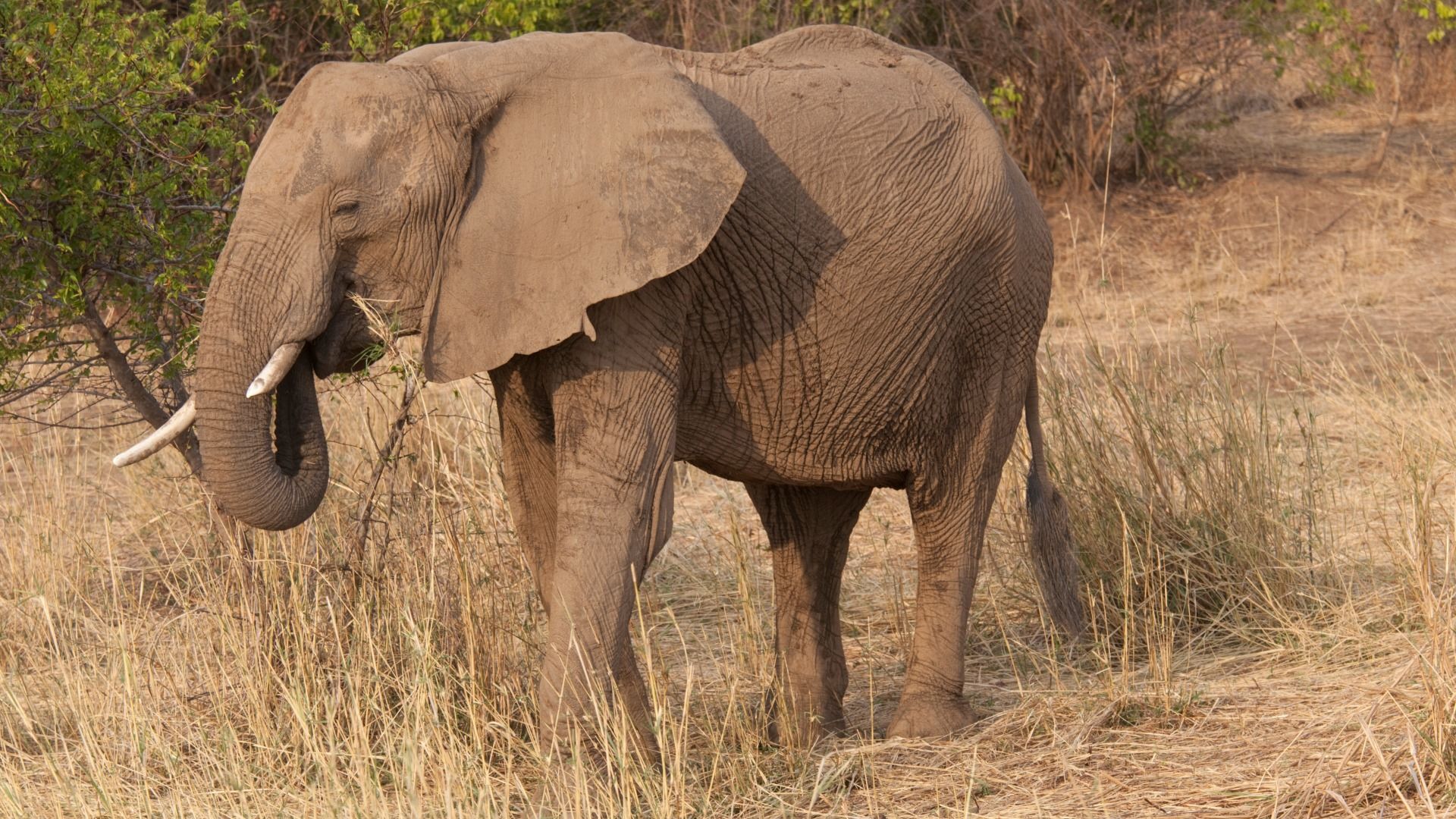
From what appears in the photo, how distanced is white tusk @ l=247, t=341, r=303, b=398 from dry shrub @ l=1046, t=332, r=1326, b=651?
9.21 feet

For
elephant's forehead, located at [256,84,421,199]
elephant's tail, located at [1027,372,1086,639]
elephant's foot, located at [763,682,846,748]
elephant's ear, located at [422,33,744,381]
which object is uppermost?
Result: elephant's forehead, located at [256,84,421,199]

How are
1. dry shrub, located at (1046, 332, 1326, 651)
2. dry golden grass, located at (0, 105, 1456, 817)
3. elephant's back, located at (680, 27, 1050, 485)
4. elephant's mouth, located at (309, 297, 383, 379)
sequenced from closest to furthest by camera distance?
elephant's mouth, located at (309, 297, 383, 379)
dry golden grass, located at (0, 105, 1456, 817)
elephant's back, located at (680, 27, 1050, 485)
dry shrub, located at (1046, 332, 1326, 651)

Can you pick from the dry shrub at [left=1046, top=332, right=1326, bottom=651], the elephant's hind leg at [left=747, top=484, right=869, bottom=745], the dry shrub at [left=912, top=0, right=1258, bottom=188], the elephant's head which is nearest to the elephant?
the elephant's head

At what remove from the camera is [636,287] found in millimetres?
4023

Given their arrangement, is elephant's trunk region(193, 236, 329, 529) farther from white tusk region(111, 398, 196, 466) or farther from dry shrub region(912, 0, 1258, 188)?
dry shrub region(912, 0, 1258, 188)

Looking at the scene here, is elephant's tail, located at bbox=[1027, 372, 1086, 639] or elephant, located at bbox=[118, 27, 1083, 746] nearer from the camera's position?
elephant, located at bbox=[118, 27, 1083, 746]

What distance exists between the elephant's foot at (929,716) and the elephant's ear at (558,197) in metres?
1.66

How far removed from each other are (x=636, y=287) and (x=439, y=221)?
469 mm

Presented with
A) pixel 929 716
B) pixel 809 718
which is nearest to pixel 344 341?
pixel 809 718

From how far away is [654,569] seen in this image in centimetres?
719

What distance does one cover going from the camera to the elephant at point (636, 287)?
12.8 ft

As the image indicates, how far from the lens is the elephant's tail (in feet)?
18.1

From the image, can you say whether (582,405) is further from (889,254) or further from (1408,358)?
(1408,358)

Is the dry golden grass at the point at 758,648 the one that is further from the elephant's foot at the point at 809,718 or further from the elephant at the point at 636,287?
the elephant at the point at 636,287
